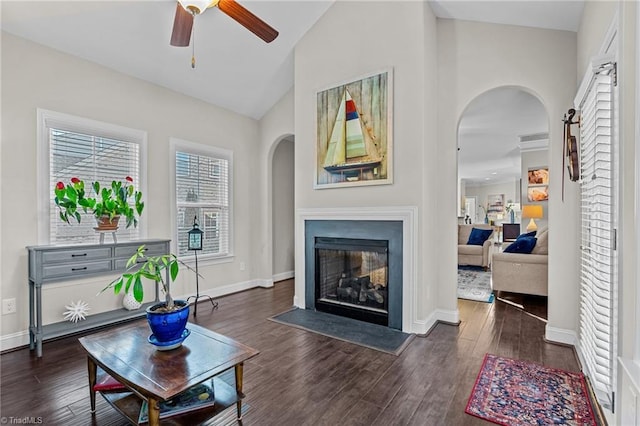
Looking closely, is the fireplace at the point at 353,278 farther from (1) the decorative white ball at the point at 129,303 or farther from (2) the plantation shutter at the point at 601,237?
(1) the decorative white ball at the point at 129,303

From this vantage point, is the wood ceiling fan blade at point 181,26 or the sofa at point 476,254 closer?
the wood ceiling fan blade at point 181,26

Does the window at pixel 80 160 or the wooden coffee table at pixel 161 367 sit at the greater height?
the window at pixel 80 160

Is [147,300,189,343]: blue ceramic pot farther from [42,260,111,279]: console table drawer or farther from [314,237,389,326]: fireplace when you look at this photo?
[314,237,389,326]: fireplace

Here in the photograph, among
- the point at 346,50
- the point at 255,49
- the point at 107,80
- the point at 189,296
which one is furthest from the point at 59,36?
the point at 189,296

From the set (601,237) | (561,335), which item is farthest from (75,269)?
(561,335)

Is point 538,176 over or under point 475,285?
over

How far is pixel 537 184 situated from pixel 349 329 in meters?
5.74

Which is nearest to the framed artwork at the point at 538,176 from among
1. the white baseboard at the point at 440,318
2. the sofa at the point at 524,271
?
the sofa at the point at 524,271

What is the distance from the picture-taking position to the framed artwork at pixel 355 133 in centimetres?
348

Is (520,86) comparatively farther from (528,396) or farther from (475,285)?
(475,285)

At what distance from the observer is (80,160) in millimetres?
3434

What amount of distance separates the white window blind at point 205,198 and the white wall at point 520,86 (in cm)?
317

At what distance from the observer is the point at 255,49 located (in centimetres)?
407

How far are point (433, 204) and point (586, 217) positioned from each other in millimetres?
1399
